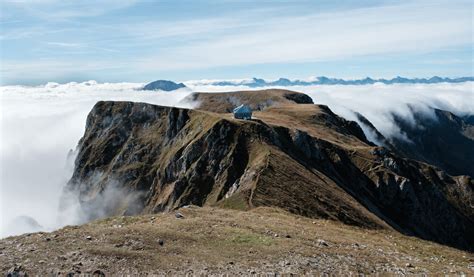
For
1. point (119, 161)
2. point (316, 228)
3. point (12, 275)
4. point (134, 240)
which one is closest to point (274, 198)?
point (316, 228)

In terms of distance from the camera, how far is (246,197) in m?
68.2

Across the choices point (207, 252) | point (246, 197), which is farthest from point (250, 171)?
point (207, 252)

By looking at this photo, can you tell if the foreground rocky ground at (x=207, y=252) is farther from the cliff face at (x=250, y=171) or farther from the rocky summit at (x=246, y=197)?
the cliff face at (x=250, y=171)

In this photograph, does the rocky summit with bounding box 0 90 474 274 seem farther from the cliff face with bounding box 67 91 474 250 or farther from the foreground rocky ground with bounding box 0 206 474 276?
the cliff face with bounding box 67 91 474 250

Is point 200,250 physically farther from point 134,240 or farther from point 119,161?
point 119,161

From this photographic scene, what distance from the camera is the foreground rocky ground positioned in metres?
28.5

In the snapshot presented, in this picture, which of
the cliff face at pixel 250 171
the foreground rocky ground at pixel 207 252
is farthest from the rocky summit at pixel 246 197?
the cliff face at pixel 250 171

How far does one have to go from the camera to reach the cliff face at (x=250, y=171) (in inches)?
3044

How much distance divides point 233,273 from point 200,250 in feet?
15.3

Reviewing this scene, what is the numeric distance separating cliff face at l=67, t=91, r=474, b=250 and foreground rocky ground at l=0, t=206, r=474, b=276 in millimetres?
26821

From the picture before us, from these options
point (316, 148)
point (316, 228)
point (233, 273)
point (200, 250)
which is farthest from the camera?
point (316, 148)

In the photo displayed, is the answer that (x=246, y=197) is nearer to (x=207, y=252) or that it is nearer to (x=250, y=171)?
(x=250, y=171)

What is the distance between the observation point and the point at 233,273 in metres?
28.3

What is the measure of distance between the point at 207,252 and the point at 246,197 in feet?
120
